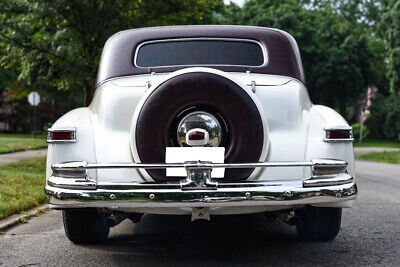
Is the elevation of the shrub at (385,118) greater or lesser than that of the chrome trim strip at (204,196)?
lesser

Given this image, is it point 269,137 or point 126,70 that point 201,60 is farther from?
point 269,137

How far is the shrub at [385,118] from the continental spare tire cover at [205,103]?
35.8m

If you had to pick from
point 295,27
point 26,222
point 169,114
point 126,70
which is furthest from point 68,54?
point 295,27

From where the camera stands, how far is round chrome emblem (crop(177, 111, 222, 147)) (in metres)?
3.96

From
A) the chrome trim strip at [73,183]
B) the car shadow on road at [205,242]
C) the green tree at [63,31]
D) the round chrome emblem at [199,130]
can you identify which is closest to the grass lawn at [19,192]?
the car shadow on road at [205,242]

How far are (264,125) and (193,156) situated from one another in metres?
0.54

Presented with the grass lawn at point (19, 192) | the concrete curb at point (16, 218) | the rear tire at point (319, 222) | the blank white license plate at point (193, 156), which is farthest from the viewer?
the grass lawn at point (19, 192)

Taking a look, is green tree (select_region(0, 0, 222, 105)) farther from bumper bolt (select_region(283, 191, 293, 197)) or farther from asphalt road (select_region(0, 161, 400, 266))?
bumper bolt (select_region(283, 191, 293, 197))

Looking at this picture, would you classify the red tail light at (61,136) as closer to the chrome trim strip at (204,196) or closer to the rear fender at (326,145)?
the chrome trim strip at (204,196)

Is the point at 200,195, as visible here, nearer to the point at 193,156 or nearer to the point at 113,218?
the point at 193,156

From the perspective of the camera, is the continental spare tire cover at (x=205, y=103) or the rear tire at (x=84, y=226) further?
the rear tire at (x=84, y=226)

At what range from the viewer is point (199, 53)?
498 centimetres

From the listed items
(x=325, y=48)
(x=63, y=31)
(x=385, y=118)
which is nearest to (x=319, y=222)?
(x=63, y=31)

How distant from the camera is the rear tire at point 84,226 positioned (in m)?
4.61
